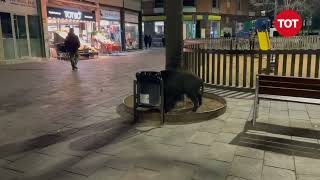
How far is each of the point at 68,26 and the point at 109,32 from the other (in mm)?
5366

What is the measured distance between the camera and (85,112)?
6305mm

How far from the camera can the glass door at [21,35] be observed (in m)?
17.1

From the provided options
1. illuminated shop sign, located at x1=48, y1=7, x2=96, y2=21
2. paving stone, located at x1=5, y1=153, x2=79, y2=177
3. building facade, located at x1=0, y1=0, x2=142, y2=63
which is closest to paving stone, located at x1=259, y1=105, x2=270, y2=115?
paving stone, located at x1=5, y1=153, x2=79, y2=177

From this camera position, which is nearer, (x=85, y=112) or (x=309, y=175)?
(x=309, y=175)

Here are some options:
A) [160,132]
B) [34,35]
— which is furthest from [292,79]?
[34,35]

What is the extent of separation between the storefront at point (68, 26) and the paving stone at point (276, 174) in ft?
58.2

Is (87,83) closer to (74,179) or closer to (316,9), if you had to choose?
(74,179)

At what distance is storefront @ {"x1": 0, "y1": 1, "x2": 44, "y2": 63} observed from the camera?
53.0ft

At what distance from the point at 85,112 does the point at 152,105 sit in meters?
1.57

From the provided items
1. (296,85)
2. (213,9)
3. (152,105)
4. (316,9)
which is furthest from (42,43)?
(316,9)

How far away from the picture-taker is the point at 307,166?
372cm

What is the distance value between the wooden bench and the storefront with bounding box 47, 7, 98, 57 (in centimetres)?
1637

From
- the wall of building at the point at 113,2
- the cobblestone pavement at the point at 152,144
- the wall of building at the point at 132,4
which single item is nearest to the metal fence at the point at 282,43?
the wall of building at the point at 113,2

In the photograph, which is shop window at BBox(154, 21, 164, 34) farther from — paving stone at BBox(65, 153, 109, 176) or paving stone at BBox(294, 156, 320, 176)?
paving stone at BBox(294, 156, 320, 176)
